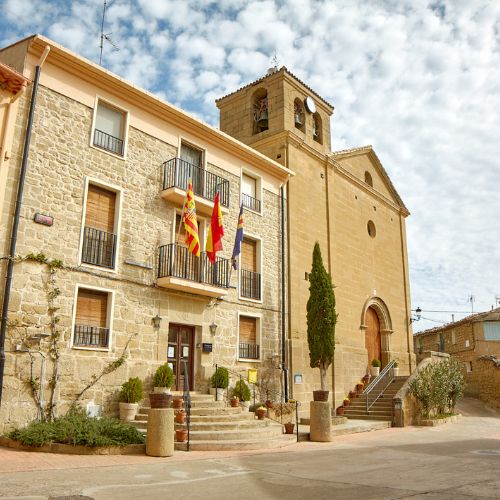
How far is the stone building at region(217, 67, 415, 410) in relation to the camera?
1792cm

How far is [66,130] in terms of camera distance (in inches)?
474

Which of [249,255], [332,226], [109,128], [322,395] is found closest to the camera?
[322,395]

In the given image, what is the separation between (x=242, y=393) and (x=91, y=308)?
4.82 m

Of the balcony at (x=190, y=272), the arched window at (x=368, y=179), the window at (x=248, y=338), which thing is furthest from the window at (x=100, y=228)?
the arched window at (x=368, y=179)

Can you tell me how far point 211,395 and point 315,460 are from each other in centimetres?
504

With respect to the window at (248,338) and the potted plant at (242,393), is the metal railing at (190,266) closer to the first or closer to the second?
the window at (248,338)

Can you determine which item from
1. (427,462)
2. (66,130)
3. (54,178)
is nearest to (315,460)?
(427,462)

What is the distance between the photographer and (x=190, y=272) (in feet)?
45.9

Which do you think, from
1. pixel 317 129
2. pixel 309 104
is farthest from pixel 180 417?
pixel 317 129

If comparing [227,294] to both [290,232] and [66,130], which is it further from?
[66,130]

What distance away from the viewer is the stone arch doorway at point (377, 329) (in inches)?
852

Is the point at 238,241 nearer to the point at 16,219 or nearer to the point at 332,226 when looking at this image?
the point at 332,226

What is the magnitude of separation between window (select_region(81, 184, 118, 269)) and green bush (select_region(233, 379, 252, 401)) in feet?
15.8

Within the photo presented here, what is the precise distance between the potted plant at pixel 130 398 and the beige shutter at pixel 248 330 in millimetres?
4387
